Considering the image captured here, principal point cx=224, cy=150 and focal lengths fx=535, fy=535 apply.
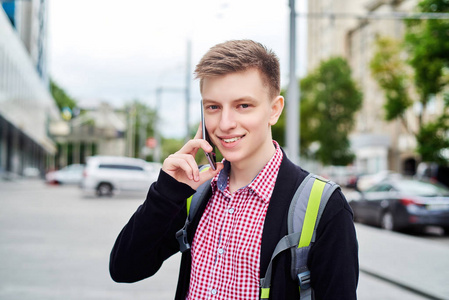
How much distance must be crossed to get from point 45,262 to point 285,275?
712cm

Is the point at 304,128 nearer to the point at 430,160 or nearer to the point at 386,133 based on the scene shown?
the point at 386,133

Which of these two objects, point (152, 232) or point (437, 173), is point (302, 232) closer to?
point (152, 232)

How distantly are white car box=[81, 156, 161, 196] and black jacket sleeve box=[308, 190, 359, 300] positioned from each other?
24585mm

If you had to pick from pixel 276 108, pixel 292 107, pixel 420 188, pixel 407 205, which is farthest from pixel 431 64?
pixel 276 108

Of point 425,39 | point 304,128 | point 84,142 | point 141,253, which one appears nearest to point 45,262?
point 141,253

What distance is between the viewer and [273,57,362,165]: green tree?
2000 inches

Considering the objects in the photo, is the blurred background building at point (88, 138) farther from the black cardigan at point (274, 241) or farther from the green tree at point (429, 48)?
the black cardigan at point (274, 241)

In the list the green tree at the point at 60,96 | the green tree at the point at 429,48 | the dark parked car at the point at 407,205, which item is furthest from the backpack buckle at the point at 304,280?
the green tree at the point at 60,96

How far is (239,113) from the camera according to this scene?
182 cm

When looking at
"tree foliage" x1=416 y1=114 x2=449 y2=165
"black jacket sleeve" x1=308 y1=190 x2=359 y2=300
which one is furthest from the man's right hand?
"tree foliage" x1=416 y1=114 x2=449 y2=165

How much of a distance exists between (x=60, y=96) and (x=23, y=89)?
159ft

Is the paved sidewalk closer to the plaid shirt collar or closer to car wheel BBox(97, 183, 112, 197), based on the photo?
the plaid shirt collar

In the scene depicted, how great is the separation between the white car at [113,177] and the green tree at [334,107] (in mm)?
28068

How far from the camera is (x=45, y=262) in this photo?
805 cm
